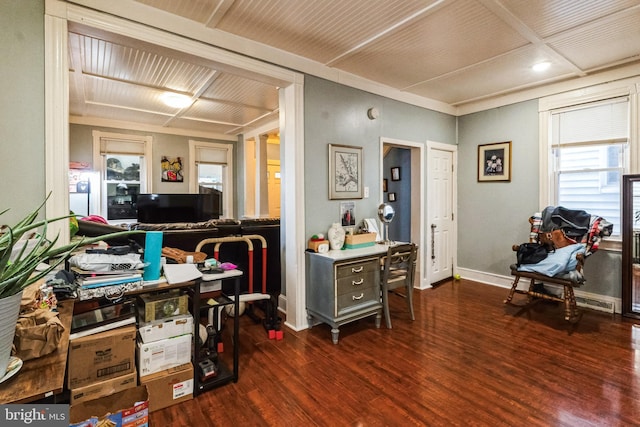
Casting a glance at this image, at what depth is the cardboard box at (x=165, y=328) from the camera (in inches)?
77.4

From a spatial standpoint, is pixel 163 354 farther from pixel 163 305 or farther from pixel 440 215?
pixel 440 215

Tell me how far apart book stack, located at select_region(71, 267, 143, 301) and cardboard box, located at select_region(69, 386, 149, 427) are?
55 centimetres

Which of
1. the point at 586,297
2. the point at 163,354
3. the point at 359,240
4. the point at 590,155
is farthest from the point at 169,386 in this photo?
the point at 590,155

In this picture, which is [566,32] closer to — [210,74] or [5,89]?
[210,74]

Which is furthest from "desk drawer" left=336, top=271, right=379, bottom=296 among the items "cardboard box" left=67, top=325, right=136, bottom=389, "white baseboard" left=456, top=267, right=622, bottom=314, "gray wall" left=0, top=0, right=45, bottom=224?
"white baseboard" left=456, top=267, right=622, bottom=314

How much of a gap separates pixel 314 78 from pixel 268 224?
179 centimetres

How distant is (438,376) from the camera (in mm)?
2359

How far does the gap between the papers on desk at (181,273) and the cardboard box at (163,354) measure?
40 cm

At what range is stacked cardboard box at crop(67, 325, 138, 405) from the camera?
1.72 meters

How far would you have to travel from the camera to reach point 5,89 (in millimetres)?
1873

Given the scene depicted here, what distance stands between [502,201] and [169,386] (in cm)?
444

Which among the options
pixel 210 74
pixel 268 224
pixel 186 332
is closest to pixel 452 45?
pixel 210 74

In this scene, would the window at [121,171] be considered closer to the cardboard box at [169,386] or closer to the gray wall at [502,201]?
the cardboard box at [169,386]

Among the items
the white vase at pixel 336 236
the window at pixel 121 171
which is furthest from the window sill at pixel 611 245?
the window at pixel 121 171
